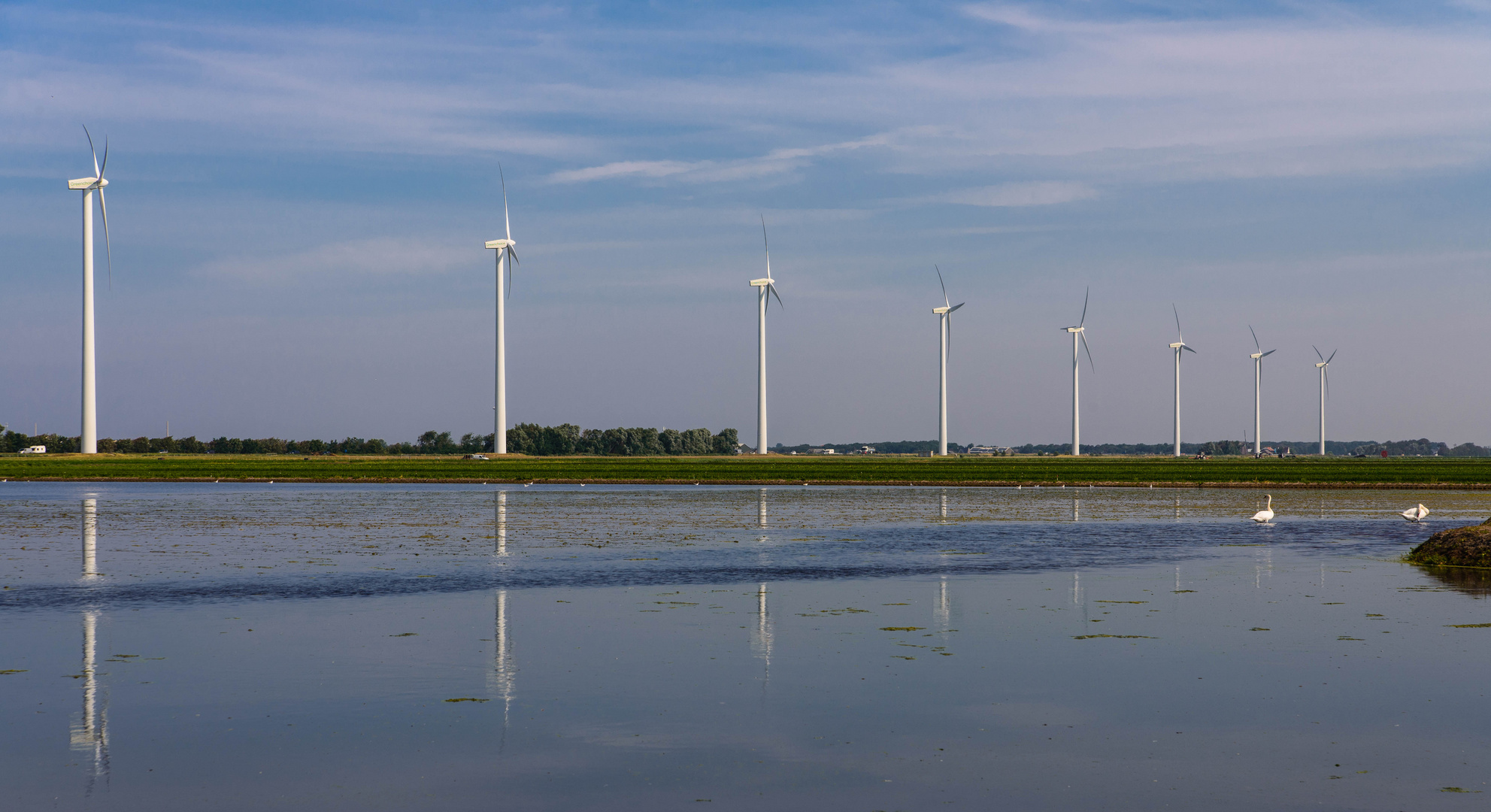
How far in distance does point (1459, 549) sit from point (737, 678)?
21493 millimetres

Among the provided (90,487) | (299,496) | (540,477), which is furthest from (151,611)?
(540,477)

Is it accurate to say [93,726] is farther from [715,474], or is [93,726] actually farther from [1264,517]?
[715,474]

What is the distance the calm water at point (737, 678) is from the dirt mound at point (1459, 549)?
6.34ft

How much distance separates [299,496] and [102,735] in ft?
187

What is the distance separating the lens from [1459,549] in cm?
2814

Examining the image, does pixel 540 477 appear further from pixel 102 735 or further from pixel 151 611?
pixel 102 735

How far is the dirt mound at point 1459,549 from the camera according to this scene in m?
27.7

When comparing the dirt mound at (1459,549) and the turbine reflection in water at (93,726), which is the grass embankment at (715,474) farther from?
the turbine reflection in water at (93,726)

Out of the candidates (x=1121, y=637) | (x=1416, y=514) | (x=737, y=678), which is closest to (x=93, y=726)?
(x=737, y=678)

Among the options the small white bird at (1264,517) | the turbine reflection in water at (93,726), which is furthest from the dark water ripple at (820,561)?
the turbine reflection in water at (93,726)

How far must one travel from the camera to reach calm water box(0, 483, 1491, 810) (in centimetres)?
1020

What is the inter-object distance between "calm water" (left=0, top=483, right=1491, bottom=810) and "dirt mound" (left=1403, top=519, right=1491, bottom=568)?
193cm

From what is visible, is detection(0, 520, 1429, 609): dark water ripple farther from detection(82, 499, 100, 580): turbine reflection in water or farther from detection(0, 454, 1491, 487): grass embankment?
detection(0, 454, 1491, 487): grass embankment

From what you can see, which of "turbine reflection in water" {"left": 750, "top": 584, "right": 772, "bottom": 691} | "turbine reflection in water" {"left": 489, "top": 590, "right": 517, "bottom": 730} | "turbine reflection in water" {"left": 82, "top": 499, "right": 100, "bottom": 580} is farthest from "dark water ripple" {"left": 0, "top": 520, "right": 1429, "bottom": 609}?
"turbine reflection in water" {"left": 489, "top": 590, "right": 517, "bottom": 730}
